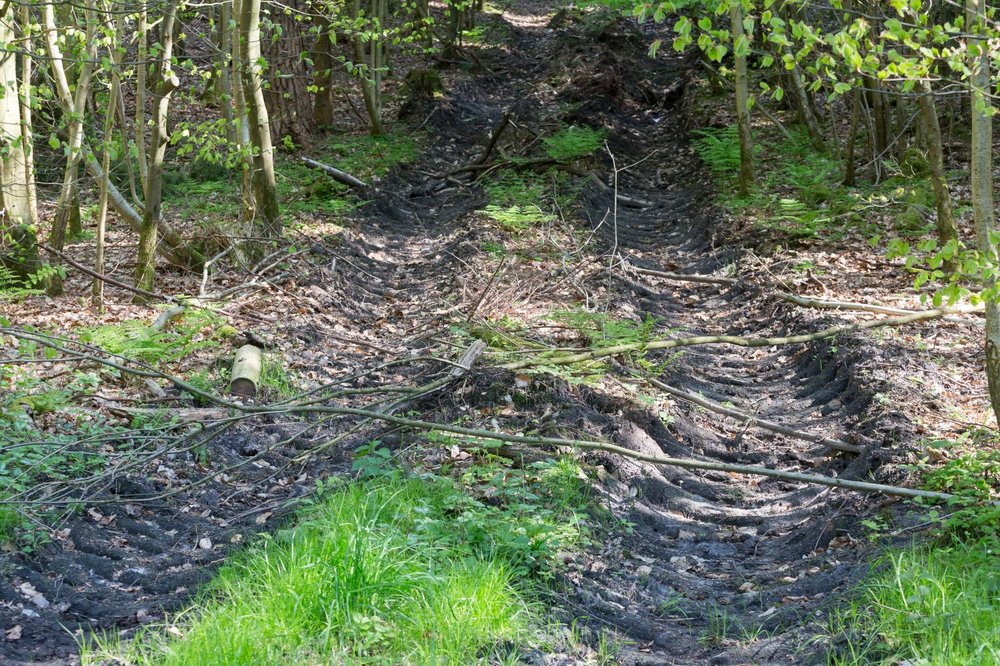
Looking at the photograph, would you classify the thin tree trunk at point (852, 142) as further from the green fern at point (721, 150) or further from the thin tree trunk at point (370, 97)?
the thin tree trunk at point (370, 97)

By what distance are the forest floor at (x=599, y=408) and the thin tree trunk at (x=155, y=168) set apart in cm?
51

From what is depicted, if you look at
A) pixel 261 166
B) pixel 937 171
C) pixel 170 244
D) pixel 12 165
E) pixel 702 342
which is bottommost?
pixel 170 244

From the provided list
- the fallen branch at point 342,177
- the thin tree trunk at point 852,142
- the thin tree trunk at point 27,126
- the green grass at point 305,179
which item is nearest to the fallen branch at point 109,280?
the thin tree trunk at point 27,126

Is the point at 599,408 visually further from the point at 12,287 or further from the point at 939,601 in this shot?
the point at 12,287

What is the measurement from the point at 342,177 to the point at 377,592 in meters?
11.1

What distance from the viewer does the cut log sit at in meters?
7.07

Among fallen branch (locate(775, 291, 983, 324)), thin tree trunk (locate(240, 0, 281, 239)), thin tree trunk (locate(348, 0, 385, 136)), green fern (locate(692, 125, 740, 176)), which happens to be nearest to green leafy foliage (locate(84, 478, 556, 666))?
fallen branch (locate(775, 291, 983, 324))

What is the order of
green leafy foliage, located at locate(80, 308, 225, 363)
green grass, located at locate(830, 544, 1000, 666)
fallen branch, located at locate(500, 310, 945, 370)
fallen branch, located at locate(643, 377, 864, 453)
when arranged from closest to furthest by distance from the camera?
1. green grass, located at locate(830, 544, 1000, 666)
2. fallen branch, located at locate(643, 377, 864, 453)
3. fallen branch, located at locate(500, 310, 945, 370)
4. green leafy foliage, located at locate(80, 308, 225, 363)

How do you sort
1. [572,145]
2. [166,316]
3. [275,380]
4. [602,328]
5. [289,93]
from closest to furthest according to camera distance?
[602,328] → [275,380] → [166,316] → [572,145] → [289,93]

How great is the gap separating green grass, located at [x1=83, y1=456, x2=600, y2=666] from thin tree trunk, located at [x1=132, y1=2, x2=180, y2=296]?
17.0ft

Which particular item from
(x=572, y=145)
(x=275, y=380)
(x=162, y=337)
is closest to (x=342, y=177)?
(x=572, y=145)

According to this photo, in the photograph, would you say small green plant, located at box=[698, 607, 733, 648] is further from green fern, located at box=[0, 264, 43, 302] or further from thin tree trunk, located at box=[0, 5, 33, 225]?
thin tree trunk, located at box=[0, 5, 33, 225]

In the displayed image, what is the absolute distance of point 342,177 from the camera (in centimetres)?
1399

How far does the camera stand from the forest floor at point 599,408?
435cm
